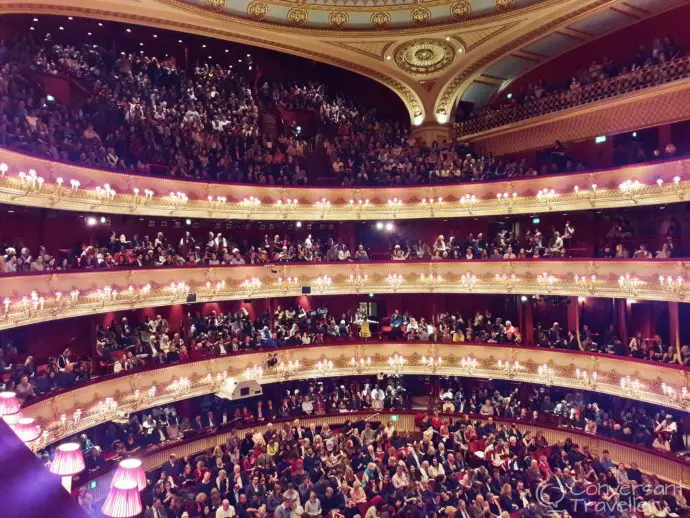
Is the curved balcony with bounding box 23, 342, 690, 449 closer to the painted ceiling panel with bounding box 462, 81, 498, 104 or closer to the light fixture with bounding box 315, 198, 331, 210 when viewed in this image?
the light fixture with bounding box 315, 198, 331, 210

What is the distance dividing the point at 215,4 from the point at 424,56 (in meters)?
10.9

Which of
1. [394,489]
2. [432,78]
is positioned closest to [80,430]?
[394,489]

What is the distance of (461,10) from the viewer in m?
23.6

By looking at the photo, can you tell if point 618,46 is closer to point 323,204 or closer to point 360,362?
point 323,204

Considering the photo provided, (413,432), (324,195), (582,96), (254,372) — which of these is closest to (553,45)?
(582,96)

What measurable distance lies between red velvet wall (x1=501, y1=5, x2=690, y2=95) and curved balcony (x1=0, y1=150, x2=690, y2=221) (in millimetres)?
6496

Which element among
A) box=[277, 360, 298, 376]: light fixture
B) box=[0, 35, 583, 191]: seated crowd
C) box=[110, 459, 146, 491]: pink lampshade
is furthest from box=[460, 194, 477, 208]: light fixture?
box=[110, 459, 146, 491]: pink lampshade

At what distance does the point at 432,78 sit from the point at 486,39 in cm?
386

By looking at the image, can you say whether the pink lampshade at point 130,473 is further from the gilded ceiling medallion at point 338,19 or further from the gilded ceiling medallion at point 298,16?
the gilded ceiling medallion at point 338,19

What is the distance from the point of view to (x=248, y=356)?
21781 millimetres

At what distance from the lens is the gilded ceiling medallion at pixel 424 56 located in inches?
1022

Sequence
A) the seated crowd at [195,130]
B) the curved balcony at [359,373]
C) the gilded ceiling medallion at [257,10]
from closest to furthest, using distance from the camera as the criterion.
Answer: the curved balcony at [359,373] < the seated crowd at [195,130] < the gilded ceiling medallion at [257,10]

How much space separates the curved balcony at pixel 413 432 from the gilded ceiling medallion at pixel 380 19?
60.2 feet

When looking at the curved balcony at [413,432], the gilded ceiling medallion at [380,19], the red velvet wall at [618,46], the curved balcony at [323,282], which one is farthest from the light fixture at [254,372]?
the red velvet wall at [618,46]
